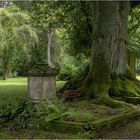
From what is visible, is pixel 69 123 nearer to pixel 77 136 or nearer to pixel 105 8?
pixel 77 136

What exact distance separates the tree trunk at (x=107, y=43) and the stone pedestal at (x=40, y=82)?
2.63 m

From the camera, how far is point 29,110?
10773 mm

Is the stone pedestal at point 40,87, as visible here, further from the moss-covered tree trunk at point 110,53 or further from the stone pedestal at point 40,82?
the moss-covered tree trunk at point 110,53

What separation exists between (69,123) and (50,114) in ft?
2.41

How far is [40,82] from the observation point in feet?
38.8

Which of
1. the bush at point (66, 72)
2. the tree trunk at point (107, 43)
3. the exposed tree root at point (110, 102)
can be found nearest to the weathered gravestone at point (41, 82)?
the exposed tree root at point (110, 102)

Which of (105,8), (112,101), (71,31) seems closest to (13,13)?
(71,31)

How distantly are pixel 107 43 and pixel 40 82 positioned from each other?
4.16 m

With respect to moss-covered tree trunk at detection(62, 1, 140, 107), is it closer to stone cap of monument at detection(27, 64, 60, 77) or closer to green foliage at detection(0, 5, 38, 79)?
stone cap of monument at detection(27, 64, 60, 77)

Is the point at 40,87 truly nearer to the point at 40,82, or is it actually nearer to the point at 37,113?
the point at 40,82

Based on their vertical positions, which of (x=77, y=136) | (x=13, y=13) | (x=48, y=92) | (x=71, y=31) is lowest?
(x=77, y=136)

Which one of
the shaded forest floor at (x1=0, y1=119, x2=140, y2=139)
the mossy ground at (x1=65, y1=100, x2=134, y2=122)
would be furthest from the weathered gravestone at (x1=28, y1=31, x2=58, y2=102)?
the shaded forest floor at (x1=0, y1=119, x2=140, y2=139)

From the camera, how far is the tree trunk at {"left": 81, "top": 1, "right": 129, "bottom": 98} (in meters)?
14.6

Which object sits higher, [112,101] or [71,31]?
[71,31]
